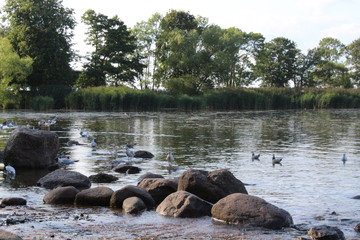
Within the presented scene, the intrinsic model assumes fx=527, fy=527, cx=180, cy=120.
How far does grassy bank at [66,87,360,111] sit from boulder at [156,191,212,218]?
48870 millimetres

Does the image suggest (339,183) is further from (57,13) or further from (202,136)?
(57,13)

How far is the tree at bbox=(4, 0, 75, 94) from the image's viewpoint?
Answer: 2675 inches

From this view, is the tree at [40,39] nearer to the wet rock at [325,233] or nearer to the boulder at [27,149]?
the boulder at [27,149]

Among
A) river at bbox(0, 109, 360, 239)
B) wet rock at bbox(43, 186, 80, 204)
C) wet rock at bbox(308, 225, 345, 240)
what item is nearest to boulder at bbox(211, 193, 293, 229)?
river at bbox(0, 109, 360, 239)

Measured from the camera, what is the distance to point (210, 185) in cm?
1218

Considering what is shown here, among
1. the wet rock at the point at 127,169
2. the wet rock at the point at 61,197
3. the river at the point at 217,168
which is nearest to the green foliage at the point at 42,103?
the river at the point at 217,168

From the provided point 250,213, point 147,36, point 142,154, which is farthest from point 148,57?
point 250,213

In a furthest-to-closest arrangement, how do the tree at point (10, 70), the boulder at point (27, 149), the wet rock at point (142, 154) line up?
the tree at point (10, 70) → the wet rock at point (142, 154) → the boulder at point (27, 149)

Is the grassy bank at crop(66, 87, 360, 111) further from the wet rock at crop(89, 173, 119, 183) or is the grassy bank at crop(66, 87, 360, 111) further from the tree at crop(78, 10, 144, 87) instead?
the wet rock at crop(89, 173, 119, 183)

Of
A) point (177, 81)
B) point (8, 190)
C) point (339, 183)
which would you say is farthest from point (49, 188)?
point (177, 81)

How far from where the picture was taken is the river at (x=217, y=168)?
997 centimetres

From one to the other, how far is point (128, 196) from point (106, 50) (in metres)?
71.5

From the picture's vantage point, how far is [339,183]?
49.4 feet

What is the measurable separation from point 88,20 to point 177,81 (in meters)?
16.8
